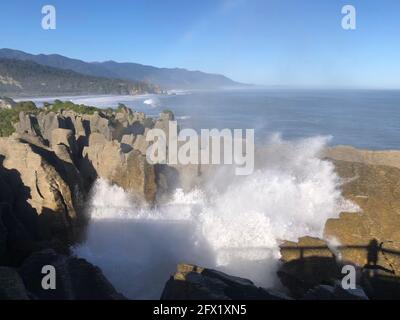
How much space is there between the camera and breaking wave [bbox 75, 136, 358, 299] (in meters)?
14.3

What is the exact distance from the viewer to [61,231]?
45.5ft

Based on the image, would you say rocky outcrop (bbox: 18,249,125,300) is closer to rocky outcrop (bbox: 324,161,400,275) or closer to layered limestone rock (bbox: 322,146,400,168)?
rocky outcrop (bbox: 324,161,400,275)

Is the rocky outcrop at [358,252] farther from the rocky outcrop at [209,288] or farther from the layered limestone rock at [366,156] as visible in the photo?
the layered limestone rock at [366,156]

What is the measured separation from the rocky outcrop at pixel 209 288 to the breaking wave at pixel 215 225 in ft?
11.7

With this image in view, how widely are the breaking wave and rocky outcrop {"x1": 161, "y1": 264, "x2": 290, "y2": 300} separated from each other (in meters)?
3.56

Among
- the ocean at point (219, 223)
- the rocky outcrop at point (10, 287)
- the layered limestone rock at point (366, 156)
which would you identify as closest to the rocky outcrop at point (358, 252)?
the ocean at point (219, 223)

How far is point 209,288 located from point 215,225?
810 cm

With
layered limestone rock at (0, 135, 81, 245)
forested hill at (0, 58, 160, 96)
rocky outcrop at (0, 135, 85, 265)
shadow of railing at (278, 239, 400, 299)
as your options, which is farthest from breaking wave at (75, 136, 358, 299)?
forested hill at (0, 58, 160, 96)

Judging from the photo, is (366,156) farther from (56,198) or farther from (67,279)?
(67,279)

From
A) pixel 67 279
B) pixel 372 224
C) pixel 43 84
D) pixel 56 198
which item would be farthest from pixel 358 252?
pixel 43 84

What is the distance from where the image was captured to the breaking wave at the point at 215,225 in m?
14.3

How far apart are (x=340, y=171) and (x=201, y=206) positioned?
21.7ft

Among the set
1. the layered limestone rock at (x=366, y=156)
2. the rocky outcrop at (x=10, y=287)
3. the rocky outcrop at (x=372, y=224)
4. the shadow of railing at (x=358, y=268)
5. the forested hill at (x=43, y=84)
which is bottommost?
the shadow of railing at (x=358, y=268)

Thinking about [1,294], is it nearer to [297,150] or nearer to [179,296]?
[179,296]
